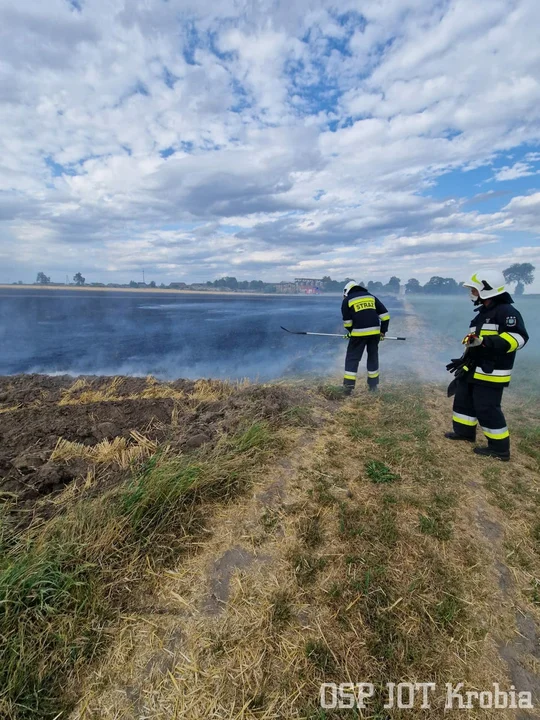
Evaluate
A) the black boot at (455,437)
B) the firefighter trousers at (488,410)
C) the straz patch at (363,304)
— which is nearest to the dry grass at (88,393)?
the straz patch at (363,304)

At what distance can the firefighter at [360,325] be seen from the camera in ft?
20.1

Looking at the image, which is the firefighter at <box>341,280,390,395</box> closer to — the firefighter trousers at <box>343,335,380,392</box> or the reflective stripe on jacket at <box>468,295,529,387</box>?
the firefighter trousers at <box>343,335,380,392</box>

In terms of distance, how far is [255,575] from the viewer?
88.1 inches

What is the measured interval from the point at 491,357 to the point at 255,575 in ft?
11.5

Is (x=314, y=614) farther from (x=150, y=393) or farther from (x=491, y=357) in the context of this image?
(x=150, y=393)

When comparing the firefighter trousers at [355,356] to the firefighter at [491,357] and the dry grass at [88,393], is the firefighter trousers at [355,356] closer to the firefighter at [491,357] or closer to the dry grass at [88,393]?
the firefighter at [491,357]

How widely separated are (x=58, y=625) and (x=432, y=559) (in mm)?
2450

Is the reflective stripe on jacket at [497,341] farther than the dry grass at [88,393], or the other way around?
the dry grass at [88,393]

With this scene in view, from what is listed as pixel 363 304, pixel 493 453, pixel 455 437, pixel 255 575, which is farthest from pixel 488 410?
pixel 255 575

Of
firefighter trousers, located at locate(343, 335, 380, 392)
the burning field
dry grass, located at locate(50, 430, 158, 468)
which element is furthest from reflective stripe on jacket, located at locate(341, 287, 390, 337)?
dry grass, located at locate(50, 430, 158, 468)

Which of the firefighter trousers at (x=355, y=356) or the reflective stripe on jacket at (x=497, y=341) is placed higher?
the reflective stripe on jacket at (x=497, y=341)

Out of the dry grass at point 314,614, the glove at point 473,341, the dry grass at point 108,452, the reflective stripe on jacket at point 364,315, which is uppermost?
the reflective stripe on jacket at point 364,315

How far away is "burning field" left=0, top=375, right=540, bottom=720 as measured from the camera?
1.65 metres

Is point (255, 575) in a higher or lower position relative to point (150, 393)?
lower
